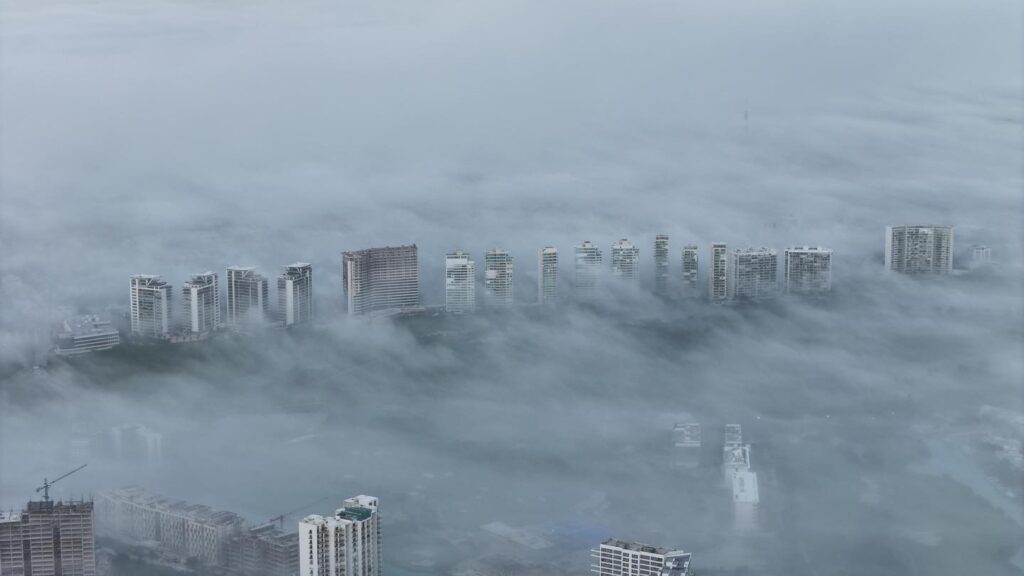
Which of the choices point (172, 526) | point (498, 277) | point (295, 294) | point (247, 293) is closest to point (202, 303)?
point (247, 293)

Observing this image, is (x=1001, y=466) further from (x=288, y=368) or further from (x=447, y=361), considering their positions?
(x=288, y=368)

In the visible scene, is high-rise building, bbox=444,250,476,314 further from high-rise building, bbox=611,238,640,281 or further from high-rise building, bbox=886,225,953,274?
high-rise building, bbox=886,225,953,274

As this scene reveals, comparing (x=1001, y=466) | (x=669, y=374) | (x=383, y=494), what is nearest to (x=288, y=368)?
(x=383, y=494)

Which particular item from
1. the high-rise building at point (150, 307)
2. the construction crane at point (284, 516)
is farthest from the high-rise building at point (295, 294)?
the construction crane at point (284, 516)

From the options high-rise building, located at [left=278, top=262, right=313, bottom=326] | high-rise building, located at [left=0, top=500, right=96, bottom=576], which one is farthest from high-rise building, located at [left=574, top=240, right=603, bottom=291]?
high-rise building, located at [left=0, top=500, right=96, bottom=576]

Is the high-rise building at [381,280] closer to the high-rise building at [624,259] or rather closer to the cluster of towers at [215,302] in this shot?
the cluster of towers at [215,302]
